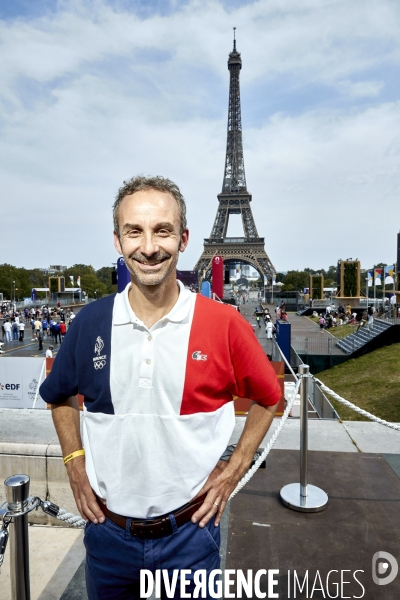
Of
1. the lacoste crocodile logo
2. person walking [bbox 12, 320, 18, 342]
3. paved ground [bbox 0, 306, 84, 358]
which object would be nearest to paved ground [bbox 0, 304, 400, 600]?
the lacoste crocodile logo

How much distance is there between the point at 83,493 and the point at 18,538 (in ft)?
0.94

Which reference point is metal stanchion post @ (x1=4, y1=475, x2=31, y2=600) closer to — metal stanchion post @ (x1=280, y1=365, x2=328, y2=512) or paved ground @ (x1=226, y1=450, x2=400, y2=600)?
paved ground @ (x1=226, y1=450, x2=400, y2=600)

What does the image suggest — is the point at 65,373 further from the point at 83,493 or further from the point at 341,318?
the point at 341,318

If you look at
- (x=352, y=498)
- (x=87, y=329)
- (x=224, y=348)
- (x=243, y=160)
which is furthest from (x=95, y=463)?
(x=243, y=160)

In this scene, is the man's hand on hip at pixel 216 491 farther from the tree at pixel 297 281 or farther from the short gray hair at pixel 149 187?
the tree at pixel 297 281

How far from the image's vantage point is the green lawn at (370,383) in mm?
11758

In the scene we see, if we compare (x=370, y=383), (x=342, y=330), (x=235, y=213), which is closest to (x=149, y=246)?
(x=370, y=383)

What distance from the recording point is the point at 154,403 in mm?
1608

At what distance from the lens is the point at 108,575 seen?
5.45 ft

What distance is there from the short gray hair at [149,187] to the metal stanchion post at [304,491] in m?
2.00

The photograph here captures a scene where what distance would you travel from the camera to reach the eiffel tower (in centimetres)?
7200

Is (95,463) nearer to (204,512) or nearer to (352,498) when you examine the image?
(204,512)

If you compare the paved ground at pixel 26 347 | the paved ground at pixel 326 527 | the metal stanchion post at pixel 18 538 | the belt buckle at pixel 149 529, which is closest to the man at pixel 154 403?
the belt buckle at pixel 149 529

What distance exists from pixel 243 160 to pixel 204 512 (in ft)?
268
